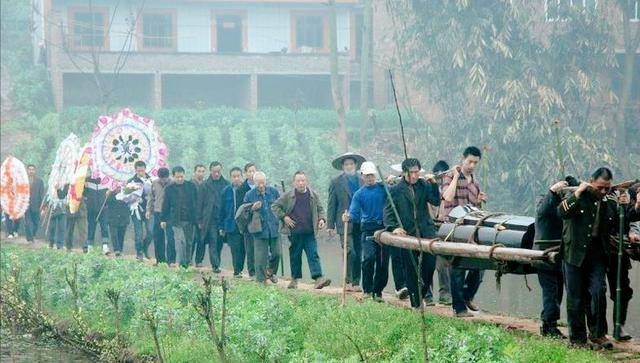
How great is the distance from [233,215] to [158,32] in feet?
101

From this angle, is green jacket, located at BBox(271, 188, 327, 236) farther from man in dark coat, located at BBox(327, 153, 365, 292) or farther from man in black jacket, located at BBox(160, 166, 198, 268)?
man in black jacket, located at BBox(160, 166, 198, 268)

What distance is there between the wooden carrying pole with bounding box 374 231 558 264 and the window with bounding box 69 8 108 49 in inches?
1419

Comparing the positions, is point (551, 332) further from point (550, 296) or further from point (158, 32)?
point (158, 32)

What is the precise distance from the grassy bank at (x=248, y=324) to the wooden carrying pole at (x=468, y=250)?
0.75m

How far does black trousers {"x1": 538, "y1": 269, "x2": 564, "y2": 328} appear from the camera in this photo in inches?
516

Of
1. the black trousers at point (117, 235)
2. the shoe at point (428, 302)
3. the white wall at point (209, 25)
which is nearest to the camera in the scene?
the shoe at point (428, 302)

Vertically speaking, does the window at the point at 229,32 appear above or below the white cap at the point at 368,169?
above

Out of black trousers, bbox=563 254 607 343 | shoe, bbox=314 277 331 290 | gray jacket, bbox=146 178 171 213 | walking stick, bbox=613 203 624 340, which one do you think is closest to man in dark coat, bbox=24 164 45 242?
gray jacket, bbox=146 178 171 213

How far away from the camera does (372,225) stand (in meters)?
16.6

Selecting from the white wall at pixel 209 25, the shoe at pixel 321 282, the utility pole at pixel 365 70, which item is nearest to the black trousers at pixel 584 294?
the shoe at pixel 321 282

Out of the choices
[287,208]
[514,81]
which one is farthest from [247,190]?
[514,81]

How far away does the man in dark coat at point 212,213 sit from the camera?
2211cm

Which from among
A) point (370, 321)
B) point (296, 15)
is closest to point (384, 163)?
point (296, 15)

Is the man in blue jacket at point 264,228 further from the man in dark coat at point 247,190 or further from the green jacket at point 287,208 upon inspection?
the green jacket at point 287,208
